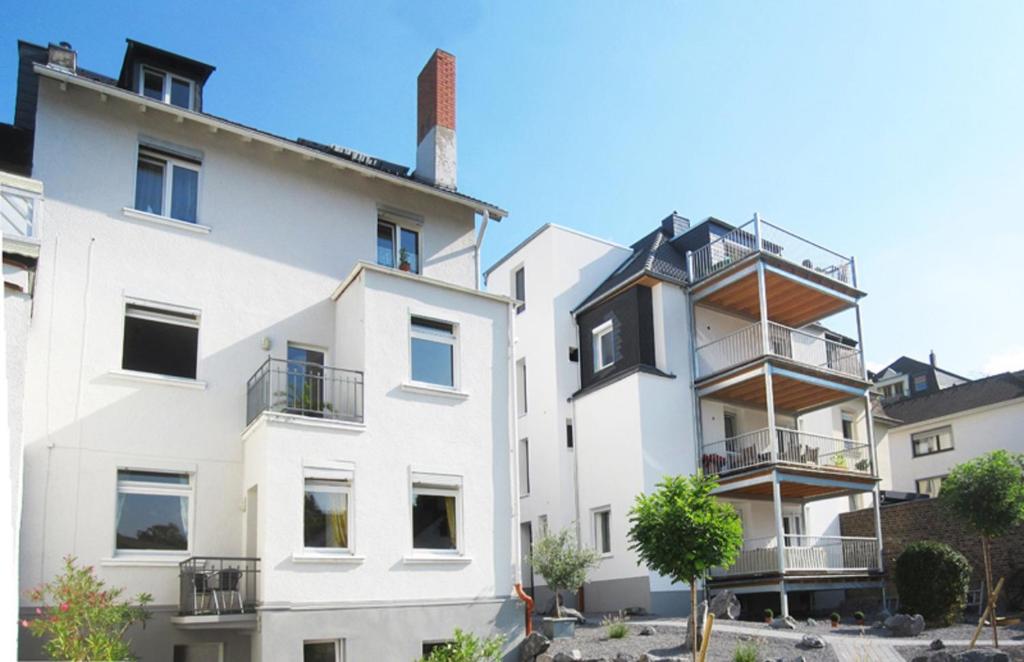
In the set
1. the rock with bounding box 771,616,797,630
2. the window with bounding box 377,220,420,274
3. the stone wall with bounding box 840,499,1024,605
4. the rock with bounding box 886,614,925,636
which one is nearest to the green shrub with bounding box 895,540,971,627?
the rock with bounding box 886,614,925,636

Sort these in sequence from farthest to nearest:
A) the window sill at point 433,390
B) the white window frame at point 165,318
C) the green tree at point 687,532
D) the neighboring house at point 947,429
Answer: the neighboring house at point 947,429 < the window sill at point 433,390 < the white window frame at point 165,318 < the green tree at point 687,532

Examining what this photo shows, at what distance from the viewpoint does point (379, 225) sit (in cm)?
1873

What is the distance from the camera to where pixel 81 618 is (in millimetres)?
12578

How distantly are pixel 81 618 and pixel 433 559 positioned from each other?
219 inches

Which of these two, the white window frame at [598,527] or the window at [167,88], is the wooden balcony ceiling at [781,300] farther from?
the window at [167,88]

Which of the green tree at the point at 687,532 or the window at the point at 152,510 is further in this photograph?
the green tree at the point at 687,532

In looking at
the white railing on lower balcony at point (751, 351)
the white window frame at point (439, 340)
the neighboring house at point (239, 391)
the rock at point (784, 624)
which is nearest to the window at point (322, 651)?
the neighboring house at point (239, 391)

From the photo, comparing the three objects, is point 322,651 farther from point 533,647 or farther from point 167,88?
point 167,88

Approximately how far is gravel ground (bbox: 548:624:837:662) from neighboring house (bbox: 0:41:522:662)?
1894 millimetres

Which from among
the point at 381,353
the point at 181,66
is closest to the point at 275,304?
the point at 381,353

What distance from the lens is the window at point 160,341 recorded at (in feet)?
49.7

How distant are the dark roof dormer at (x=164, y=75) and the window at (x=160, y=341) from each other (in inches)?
154

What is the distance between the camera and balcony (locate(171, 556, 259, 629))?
44.4 feet

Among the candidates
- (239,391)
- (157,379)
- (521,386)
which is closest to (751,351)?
(521,386)
